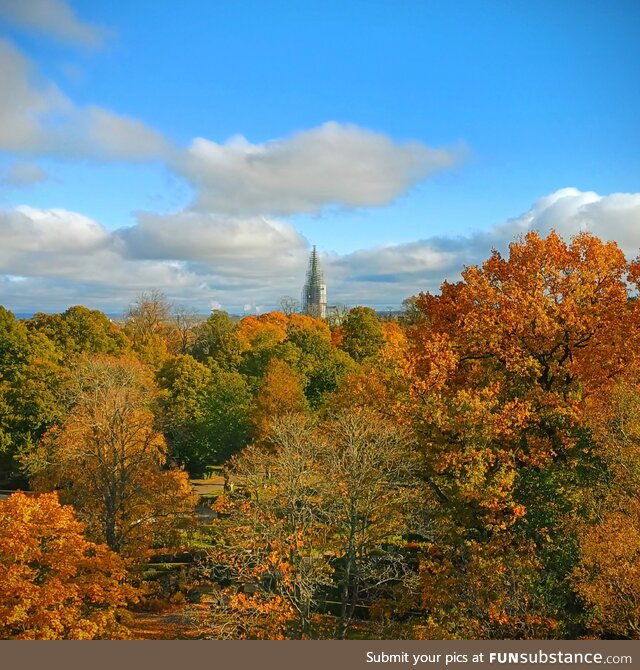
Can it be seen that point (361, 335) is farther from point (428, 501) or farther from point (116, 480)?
point (428, 501)

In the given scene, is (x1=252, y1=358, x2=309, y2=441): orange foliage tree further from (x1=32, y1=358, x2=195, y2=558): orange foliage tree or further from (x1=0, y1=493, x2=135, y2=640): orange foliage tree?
(x1=0, y1=493, x2=135, y2=640): orange foliage tree

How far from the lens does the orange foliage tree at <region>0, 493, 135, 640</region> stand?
47.9 feet

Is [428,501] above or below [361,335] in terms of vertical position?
below

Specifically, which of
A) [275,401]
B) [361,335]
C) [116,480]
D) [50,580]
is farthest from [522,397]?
[361,335]

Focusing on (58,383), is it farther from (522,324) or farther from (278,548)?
(522,324)

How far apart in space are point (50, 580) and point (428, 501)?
1193cm

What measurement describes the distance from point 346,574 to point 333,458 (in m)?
4.20

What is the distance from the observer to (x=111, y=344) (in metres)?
48.9

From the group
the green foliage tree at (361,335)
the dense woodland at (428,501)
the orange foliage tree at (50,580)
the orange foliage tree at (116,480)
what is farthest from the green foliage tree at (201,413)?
the orange foliage tree at (50,580)

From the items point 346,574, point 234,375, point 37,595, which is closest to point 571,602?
point 346,574

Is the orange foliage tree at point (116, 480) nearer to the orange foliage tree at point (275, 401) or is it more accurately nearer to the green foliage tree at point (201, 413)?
the orange foliage tree at point (275, 401)

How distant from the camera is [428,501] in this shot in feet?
66.1

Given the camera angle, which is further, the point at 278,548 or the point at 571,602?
the point at 278,548

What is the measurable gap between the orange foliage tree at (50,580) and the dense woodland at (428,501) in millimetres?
59
